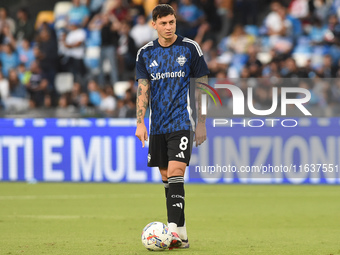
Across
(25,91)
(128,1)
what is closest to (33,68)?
(25,91)

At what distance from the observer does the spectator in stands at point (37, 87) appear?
1842 cm

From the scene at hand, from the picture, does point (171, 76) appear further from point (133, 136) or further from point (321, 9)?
point (321, 9)

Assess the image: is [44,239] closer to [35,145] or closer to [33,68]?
[35,145]

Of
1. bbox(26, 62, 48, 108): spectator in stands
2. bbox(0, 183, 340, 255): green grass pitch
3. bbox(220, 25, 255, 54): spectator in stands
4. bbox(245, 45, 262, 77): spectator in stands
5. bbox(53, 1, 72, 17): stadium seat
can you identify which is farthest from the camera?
bbox(53, 1, 72, 17): stadium seat

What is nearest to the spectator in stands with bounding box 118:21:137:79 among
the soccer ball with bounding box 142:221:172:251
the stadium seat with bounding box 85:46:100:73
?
the stadium seat with bounding box 85:46:100:73

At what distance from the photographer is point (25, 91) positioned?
19.1 m

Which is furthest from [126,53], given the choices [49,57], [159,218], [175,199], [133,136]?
[175,199]

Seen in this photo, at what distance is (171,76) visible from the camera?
7.05 metres

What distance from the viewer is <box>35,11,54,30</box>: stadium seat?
21.0m

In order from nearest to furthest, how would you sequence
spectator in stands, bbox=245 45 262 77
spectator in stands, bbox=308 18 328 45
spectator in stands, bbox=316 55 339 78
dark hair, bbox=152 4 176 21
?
dark hair, bbox=152 4 176 21, spectator in stands, bbox=316 55 339 78, spectator in stands, bbox=245 45 262 77, spectator in stands, bbox=308 18 328 45

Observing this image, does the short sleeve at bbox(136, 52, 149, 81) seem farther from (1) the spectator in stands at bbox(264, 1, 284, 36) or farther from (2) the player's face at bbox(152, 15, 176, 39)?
(1) the spectator in stands at bbox(264, 1, 284, 36)

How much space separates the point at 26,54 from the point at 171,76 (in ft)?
45.2

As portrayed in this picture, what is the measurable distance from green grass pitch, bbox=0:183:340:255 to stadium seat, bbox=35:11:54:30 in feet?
22.9

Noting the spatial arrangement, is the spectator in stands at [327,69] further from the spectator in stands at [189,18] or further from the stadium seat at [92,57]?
the stadium seat at [92,57]
